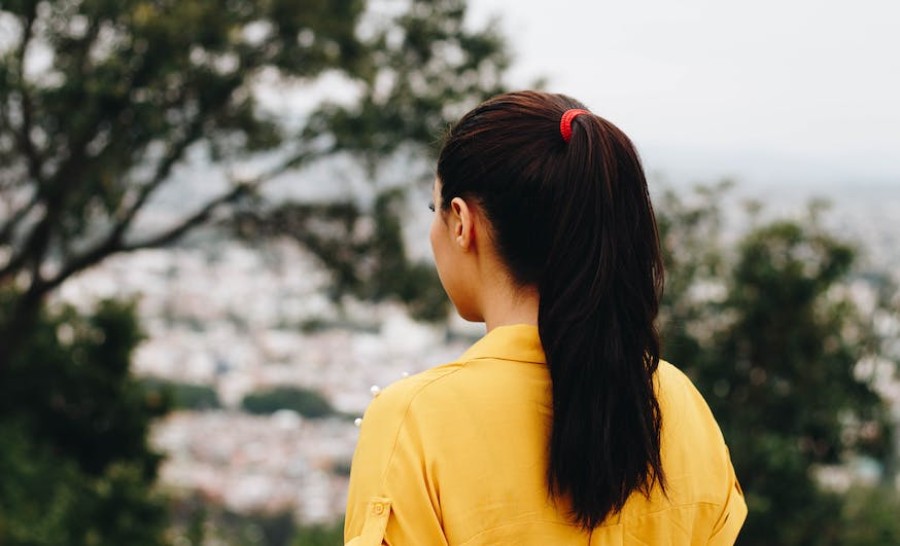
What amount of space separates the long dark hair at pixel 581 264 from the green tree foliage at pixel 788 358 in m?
5.23

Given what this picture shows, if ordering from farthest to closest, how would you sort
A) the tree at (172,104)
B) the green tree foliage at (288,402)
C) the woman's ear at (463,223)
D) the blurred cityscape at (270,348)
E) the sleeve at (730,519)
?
the green tree foliage at (288,402) → the blurred cityscape at (270,348) → the tree at (172,104) → the sleeve at (730,519) → the woman's ear at (463,223)

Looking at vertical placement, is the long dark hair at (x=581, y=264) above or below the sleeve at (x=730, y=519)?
above

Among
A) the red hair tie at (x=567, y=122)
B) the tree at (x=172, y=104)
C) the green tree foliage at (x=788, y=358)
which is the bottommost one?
the green tree foliage at (x=788, y=358)

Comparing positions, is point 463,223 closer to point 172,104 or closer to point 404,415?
point 404,415

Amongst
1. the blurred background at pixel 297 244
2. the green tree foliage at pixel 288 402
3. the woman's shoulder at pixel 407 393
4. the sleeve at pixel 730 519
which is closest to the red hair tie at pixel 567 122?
the woman's shoulder at pixel 407 393

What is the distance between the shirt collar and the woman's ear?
0.43ft

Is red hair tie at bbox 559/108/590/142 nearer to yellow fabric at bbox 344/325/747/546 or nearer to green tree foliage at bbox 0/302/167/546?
yellow fabric at bbox 344/325/747/546

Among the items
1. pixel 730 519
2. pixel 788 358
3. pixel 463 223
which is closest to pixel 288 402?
pixel 788 358

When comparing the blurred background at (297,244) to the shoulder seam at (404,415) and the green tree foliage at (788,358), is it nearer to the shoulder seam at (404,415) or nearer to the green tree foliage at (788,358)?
the green tree foliage at (788,358)

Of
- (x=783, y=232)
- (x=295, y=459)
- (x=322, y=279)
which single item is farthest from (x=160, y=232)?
(x=295, y=459)

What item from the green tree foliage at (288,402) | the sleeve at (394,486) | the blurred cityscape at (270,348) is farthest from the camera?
the green tree foliage at (288,402)

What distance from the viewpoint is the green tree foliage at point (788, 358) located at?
646 cm

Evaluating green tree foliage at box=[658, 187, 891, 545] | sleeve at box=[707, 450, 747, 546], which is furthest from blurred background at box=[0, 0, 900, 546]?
sleeve at box=[707, 450, 747, 546]

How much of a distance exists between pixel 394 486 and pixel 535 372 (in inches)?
9.2
